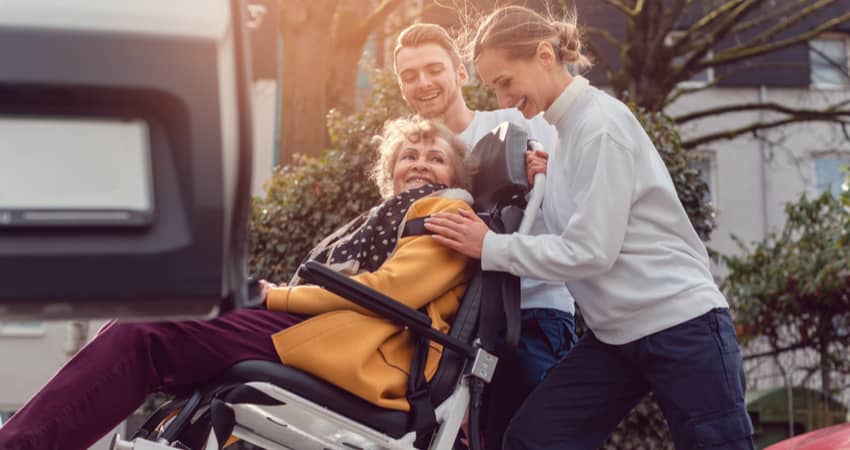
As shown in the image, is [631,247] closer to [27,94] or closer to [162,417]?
[162,417]

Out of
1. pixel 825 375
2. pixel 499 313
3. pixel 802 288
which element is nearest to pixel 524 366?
pixel 499 313

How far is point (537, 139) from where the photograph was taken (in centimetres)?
381

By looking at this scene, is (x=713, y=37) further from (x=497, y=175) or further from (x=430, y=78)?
(x=497, y=175)

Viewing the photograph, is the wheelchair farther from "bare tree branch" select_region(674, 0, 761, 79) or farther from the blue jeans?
"bare tree branch" select_region(674, 0, 761, 79)

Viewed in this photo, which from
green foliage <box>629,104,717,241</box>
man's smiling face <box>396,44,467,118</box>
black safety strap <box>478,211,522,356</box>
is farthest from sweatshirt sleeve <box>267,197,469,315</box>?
green foliage <box>629,104,717,241</box>

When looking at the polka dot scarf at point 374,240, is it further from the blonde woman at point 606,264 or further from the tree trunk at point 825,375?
the tree trunk at point 825,375

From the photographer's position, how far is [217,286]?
1.38 metres

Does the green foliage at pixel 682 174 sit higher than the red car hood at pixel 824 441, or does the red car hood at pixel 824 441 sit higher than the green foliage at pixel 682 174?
the green foliage at pixel 682 174

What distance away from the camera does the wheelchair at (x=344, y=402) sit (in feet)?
8.71

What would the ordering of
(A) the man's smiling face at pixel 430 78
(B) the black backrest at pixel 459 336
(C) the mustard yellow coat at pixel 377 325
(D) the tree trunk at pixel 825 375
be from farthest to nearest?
(D) the tree trunk at pixel 825 375 < (A) the man's smiling face at pixel 430 78 < (B) the black backrest at pixel 459 336 < (C) the mustard yellow coat at pixel 377 325

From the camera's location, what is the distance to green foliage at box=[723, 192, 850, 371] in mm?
9609

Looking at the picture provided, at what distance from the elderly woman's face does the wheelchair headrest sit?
0.38 feet

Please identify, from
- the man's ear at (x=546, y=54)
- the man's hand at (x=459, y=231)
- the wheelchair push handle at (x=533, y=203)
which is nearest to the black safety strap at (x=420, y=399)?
the man's hand at (x=459, y=231)

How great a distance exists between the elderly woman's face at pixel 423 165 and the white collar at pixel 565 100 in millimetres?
556
